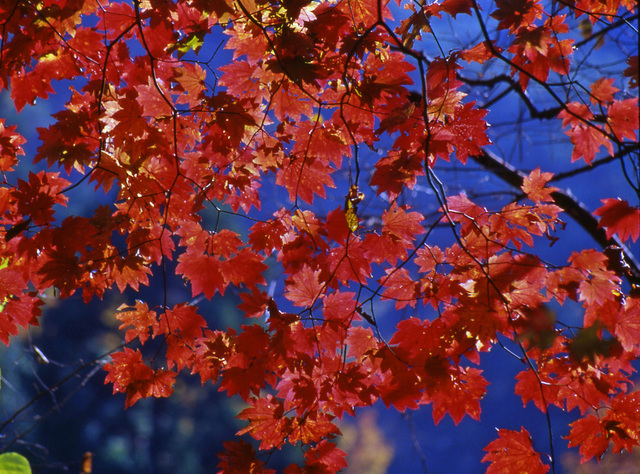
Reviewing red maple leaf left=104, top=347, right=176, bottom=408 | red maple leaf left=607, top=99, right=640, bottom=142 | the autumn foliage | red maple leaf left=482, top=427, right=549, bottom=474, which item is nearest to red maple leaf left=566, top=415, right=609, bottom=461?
the autumn foliage

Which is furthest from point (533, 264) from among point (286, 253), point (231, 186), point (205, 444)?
point (205, 444)

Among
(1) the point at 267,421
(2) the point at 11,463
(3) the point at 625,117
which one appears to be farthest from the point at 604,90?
(2) the point at 11,463

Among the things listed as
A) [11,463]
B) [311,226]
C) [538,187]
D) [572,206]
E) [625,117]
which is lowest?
[11,463]

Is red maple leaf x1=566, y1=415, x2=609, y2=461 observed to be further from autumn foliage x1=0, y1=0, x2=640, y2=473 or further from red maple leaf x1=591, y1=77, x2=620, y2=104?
red maple leaf x1=591, y1=77, x2=620, y2=104

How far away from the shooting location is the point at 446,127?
1521 mm

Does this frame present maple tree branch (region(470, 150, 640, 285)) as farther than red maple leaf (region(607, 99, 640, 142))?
Yes

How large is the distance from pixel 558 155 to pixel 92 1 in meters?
5.75

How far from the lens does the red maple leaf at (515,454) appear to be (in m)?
1.49

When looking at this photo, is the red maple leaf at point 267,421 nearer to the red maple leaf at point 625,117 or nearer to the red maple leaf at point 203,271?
the red maple leaf at point 203,271

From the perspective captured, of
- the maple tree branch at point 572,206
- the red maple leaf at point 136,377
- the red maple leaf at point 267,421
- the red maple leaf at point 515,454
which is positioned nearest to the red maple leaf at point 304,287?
the red maple leaf at point 267,421

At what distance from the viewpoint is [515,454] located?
1.51 metres

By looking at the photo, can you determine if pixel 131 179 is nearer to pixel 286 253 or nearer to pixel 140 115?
pixel 140 115

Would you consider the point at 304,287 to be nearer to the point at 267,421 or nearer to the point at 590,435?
the point at 267,421

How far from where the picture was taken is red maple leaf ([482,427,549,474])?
1489mm
